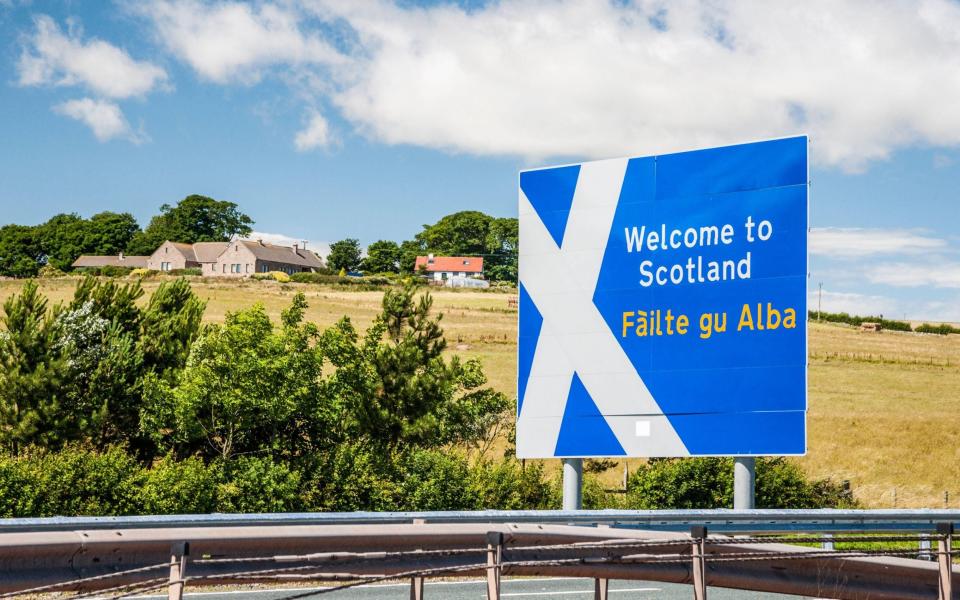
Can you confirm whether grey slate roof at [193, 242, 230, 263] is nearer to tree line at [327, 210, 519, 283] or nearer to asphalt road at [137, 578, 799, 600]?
tree line at [327, 210, 519, 283]

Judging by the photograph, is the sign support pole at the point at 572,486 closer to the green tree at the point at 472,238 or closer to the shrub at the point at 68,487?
the shrub at the point at 68,487

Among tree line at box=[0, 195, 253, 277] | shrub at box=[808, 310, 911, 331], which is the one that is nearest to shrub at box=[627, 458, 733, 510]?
shrub at box=[808, 310, 911, 331]

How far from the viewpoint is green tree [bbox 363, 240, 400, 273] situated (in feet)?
579

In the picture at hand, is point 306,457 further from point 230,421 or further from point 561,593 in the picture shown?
point 561,593

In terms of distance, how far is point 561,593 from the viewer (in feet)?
38.9

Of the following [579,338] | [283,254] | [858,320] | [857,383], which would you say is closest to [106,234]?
[283,254]

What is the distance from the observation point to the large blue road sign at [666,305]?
15.5 meters

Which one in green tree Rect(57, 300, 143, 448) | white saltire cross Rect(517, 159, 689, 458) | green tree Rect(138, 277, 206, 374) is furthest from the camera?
green tree Rect(138, 277, 206, 374)

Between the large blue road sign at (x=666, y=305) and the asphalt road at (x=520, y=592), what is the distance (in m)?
3.26

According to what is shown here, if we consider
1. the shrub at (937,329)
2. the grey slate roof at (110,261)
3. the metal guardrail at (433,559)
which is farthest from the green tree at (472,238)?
the metal guardrail at (433,559)

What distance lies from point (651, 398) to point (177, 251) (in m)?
154

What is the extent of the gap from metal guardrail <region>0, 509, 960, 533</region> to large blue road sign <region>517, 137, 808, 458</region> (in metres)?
1.05

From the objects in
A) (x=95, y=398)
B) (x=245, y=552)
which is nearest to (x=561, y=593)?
(x=245, y=552)

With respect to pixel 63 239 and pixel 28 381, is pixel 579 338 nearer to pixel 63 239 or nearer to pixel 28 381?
pixel 28 381
